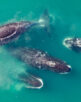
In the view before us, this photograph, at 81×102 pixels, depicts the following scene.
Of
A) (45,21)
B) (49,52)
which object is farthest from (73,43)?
(45,21)

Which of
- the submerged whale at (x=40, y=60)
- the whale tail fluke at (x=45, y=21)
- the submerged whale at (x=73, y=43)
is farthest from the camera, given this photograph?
the whale tail fluke at (x=45, y=21)

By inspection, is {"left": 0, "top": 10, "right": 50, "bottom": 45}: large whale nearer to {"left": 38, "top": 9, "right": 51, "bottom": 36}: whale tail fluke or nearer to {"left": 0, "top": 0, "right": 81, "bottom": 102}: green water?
{"left": 38, "top": 9, "right": 51, "bottom": 36}: whale tail fluke

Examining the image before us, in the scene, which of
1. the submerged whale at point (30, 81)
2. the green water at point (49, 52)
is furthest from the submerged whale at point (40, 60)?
the submerged whale at point (30, 81)

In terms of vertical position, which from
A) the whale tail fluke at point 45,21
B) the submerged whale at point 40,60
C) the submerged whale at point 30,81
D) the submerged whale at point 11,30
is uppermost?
the whale tail fluke at point 45,21

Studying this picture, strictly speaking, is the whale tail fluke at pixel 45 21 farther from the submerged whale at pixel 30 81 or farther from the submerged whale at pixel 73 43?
the submerged whale at pixel 30 81

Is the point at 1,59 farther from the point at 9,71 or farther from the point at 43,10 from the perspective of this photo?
the point at 43,10

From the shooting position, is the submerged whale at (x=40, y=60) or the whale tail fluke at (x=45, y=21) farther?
the whale tail fluke at (x=45, y=21)

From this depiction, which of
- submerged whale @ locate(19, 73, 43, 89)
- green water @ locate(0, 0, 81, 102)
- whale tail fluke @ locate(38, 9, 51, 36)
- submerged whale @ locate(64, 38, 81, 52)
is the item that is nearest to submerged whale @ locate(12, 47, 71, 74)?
green water @ locate(0, 0, 81, 102)
